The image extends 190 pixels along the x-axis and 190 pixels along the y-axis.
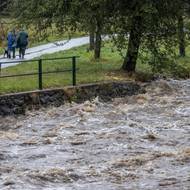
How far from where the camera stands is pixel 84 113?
19.9m

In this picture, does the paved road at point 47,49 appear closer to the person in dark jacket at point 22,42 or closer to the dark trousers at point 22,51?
the dark trousers at point 22,51

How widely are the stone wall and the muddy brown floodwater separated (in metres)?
0.33

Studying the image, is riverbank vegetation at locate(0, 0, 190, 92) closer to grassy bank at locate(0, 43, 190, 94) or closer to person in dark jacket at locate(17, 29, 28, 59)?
grassy bank at locate(0, 43, 190, 94)

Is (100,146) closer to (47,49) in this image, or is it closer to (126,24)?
(126,24)

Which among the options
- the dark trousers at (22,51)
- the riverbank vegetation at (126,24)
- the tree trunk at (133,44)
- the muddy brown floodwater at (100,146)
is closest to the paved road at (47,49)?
the dark trousers at (22,51)

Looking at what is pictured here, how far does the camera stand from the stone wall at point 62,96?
64.0 feet

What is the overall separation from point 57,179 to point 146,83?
12.1 metres

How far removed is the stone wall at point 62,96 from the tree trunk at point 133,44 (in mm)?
2154

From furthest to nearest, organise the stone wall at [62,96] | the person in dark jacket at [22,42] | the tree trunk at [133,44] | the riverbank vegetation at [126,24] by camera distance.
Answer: the person in dark jacket at [22,42] < the tree trunk at [133,44] < the riverbank vegetation at [126,24] < the stone wall at [62,96]

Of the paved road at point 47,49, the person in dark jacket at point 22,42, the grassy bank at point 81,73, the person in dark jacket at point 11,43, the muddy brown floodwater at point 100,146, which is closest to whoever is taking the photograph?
the muddy brown floodwater at point 100,146

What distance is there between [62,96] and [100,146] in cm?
539

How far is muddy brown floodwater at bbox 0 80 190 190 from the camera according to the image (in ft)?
42.9

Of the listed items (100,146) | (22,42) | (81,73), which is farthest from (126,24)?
(100,146)

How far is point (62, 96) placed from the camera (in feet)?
69.3
